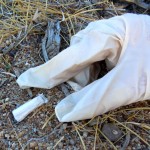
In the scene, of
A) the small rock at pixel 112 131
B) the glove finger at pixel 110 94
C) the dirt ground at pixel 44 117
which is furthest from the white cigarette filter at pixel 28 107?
the small rock at pixel 112 131

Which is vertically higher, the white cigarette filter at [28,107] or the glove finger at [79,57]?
the glove finger at [79,57]

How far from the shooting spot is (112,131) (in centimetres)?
125

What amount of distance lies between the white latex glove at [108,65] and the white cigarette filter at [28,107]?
0.05 m

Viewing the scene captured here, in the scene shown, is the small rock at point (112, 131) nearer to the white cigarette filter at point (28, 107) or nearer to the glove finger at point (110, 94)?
the glove finger at point (110, 94)

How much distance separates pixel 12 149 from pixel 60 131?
17 centimetres

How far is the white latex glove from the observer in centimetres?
122

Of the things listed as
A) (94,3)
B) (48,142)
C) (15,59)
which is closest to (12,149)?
(48,142)

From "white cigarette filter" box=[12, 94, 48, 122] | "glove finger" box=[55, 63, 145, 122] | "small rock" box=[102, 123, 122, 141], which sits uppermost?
"glove finger" box=[55, 63, 145, 122]

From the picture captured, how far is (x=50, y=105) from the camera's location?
134 centimetres

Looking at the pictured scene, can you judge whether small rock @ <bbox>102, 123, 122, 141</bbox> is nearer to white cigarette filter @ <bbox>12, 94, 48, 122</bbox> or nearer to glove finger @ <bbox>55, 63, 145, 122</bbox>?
glove finger @ <bbox>55, 63, 145, 122</bbox>

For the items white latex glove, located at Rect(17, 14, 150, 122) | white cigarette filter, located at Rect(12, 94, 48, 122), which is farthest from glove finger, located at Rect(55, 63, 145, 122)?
white cigarette filter, located at Rect(12, 94, 48, 122)

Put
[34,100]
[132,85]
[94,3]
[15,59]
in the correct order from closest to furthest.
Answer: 1. [132,85]
2. [34,100]
3. [15,59]
4. [94,3]

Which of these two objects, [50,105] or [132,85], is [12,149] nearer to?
[50,105]

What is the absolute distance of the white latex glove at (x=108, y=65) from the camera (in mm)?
1220
